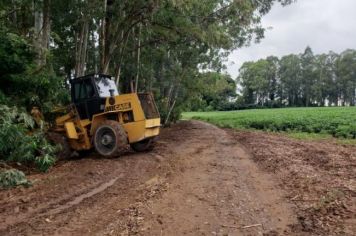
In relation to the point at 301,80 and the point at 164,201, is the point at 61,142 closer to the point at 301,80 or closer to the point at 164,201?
the point at 164,201

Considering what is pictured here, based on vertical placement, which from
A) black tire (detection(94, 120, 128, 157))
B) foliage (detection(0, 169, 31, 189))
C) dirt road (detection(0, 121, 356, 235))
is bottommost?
dirt road (detection(0, 121, 356, 235))

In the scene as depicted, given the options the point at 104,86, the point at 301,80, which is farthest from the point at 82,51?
the point at 301,80

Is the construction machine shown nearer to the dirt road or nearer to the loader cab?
the loader cab

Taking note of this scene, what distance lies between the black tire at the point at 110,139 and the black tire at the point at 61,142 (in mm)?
850

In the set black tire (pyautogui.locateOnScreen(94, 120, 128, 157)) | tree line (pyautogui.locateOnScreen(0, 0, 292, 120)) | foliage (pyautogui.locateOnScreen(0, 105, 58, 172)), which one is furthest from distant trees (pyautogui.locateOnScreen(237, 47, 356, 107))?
foliage (pyautogui.locateOnScreen(0, 105, 58, 172))

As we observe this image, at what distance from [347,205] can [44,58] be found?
9614mm

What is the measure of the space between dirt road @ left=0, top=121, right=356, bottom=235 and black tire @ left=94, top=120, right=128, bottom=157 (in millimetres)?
812

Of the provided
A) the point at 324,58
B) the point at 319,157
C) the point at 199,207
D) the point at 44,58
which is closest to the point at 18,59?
the point at 44,58

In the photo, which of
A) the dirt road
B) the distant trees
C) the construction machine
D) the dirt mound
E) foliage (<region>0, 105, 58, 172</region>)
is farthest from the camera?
the distant trees

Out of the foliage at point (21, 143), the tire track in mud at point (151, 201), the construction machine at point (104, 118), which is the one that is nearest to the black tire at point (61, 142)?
the construction machine at point (104, 118)

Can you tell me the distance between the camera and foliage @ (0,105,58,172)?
835 centimetres

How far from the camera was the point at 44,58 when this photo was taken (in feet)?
41.0

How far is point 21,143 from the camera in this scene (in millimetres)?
8781

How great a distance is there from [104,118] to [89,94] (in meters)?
0.80
